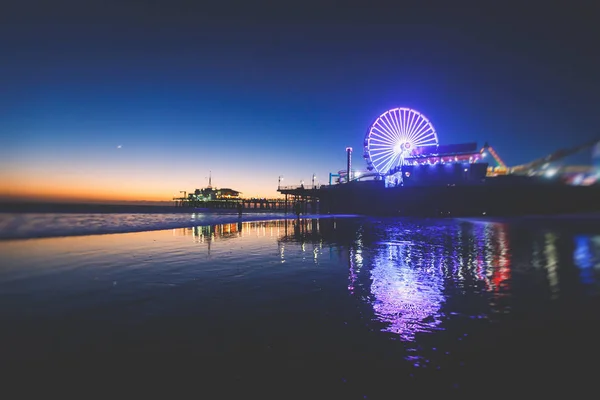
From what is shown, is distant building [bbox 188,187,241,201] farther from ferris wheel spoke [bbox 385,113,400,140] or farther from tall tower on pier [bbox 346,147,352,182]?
ferris wheel spoke [bbox 385,113,400,140]

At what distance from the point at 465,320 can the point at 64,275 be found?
1007 cm

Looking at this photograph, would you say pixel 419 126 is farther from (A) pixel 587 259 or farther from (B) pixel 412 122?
(A) pixel 587 259

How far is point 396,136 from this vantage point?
5731cm

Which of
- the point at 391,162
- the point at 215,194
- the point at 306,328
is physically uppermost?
the point at 391,162

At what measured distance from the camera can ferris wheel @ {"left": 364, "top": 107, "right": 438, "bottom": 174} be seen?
56.8 meters

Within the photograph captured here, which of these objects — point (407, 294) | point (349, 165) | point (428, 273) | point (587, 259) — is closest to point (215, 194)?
point (349, 165)

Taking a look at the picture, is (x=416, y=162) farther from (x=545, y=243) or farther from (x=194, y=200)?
(x=194, y=200)

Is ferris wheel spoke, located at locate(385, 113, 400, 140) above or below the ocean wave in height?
above

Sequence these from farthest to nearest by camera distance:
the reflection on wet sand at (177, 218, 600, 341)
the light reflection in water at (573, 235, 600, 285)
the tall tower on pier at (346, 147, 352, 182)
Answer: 1. the tall tower on pier at (346, 147, 352, 182)
2. the light reflection in water at (573, 235, 600, 285)
3. the reflection on wet sand at (177, 218, 600, 341)

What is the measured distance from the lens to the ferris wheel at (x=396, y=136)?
186ft

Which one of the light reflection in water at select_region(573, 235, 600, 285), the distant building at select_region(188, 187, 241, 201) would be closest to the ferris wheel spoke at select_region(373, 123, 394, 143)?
the light reflection in water at select_region(573, 235, 600, 285)

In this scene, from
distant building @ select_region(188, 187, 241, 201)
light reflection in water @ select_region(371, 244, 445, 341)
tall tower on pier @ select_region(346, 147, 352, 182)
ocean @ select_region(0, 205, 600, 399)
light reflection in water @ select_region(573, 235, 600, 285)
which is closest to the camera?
ocean @ select_region(0, 205, 600, 399)

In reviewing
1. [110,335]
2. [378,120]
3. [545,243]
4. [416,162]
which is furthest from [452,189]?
[110,335]

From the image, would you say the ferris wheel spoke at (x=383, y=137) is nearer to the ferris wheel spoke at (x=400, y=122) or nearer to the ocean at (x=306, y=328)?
the ferris wheel spoke at (x=400, y=122)
